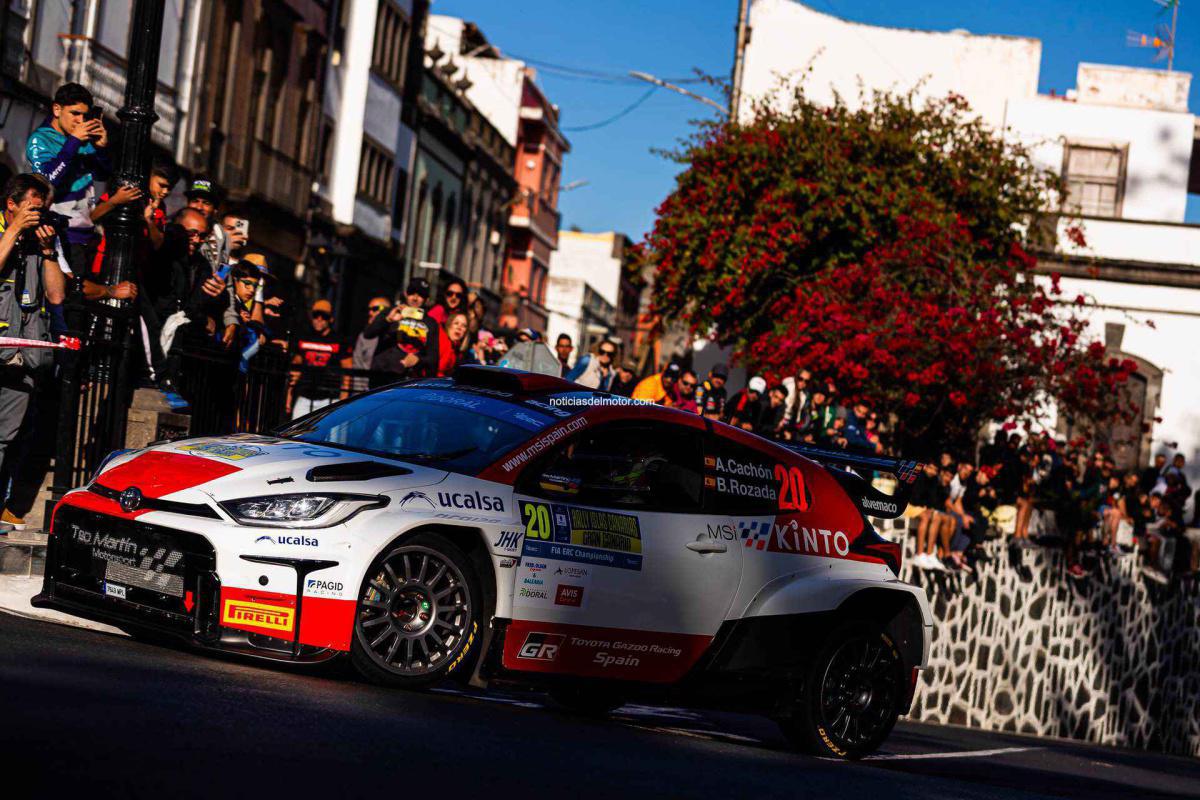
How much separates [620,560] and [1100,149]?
3488 centimetres

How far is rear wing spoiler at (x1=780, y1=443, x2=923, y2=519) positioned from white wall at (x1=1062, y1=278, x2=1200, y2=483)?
2784 cm

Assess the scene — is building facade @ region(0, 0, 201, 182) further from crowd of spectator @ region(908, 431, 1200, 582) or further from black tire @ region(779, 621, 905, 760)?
black tire @ region(779, 621, 905, 760)

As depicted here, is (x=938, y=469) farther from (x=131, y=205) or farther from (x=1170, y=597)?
(x=131, y=205)

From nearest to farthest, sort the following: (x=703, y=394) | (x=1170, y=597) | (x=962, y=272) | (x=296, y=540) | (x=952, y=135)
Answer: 1. (x=296, y=540)
2. (x=703, y=394)
3. (x=1170, y=597)
4. (x=962, y=272)
5. (x=952, y=135)

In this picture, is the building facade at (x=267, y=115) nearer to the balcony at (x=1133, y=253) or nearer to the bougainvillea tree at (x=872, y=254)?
the bougainvillea tree at (x=872, y=254)

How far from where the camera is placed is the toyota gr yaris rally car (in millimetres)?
8180

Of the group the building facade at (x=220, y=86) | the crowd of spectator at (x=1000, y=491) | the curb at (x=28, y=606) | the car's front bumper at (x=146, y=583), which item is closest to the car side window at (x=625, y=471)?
the car's front bumper at (x=146, y=583)

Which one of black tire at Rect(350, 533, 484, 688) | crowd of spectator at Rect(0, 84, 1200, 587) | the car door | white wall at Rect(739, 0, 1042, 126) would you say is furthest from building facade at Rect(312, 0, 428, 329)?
black tire at Rect(350, 533, 484, 688)

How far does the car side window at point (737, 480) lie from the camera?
31.9 ft

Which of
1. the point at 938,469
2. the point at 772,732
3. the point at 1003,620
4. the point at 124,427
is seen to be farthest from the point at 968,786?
the point at 1003,620

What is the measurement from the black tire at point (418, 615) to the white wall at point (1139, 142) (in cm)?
3467

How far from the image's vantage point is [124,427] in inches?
450

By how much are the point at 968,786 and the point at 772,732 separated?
3481 mm

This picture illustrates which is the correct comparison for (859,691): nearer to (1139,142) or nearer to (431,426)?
(431,426)
